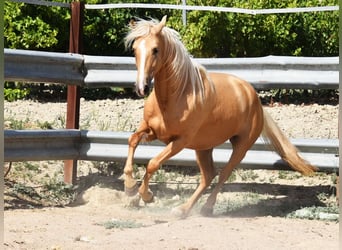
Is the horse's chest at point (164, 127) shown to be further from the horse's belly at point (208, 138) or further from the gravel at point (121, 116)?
the gravel at point (121, 116)

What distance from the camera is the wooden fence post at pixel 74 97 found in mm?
7660

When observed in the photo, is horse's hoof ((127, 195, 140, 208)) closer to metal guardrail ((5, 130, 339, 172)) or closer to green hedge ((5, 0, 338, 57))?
metal guardrail ((5, 130, 339, 172))

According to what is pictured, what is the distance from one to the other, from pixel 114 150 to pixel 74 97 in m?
0.74

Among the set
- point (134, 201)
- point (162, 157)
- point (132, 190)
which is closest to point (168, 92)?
point (162, 157)

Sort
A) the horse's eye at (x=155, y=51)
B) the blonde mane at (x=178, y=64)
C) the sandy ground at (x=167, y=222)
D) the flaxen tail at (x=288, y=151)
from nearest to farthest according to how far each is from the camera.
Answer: the sandy ground at (x=167, y=222) → the horse's eye at (x=155, y=51) → the blonde mane at (x=178, y=64) → the flaxen tail at (x=288, y=151)

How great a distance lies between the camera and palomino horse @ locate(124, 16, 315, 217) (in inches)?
251

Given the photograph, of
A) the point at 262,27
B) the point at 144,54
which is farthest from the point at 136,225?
the point at 262,27

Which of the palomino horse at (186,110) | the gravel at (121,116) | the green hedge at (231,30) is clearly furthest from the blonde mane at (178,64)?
the green hedge at (231,30)

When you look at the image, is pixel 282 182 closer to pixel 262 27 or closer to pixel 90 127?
pixel 90 127

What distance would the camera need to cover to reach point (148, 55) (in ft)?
20.4

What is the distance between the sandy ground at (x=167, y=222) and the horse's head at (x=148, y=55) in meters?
1.10

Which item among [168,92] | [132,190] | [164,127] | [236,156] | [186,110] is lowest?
[132,190]

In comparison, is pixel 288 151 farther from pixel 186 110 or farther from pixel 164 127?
pixel 164 127

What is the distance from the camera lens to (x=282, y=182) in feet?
26.0
